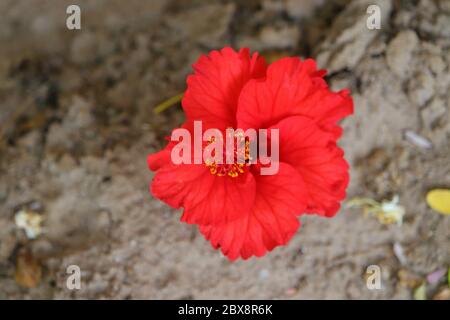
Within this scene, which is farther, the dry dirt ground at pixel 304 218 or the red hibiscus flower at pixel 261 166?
the dry dirt ground at pixel 304 218

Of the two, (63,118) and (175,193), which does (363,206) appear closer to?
(175,193)

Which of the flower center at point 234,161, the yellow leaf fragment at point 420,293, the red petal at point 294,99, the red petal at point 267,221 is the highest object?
the red petal at point 294,99

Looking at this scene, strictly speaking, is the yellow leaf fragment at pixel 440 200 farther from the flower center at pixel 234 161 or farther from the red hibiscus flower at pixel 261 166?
the flower center at pixel 234 161

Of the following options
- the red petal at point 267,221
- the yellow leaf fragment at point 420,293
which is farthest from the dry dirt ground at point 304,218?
the red petal at point 267,221

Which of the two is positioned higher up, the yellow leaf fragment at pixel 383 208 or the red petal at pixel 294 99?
the red petal at pixel 294 99

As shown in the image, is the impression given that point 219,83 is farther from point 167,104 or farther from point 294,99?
point 167,104

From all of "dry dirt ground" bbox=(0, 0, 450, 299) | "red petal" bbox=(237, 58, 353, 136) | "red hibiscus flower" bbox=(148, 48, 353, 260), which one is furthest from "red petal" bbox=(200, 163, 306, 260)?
"dry dirt ground" bbox=(0, 0, 450, 299)
